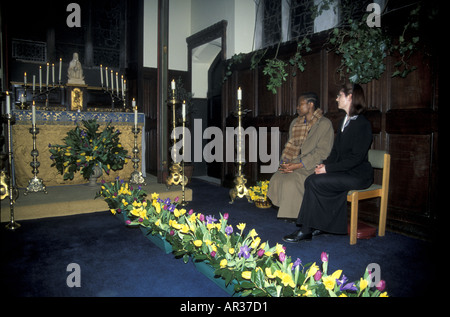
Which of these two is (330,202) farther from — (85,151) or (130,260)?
(85,151)

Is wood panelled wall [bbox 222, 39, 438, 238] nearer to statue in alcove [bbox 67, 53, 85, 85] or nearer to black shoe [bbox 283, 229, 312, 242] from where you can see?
black shoe [bbox 283, 229, 312, 242]

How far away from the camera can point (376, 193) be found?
350cm

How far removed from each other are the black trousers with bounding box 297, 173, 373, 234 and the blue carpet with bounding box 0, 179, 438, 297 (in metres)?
0.19

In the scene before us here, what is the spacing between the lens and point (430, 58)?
3369mm

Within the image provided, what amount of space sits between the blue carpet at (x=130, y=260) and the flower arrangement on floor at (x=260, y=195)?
0.70 meters

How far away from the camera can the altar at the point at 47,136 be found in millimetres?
4906

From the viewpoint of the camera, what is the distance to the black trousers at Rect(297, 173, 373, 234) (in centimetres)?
334

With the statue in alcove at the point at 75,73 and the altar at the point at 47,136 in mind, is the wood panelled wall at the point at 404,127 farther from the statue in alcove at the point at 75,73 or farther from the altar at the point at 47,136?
the statue in alcove at the point at 75,73

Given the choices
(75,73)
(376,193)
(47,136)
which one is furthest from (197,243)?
(75,73)

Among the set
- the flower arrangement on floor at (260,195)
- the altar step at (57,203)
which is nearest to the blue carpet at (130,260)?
the altar step at (57,203)

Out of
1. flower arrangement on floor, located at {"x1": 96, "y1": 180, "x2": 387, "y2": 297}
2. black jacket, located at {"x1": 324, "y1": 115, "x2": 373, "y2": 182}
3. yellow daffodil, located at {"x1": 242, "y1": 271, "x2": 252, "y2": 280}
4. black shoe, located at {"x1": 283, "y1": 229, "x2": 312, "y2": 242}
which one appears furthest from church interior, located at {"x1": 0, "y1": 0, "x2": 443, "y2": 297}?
black jacket, located at {"x1": 324, "y1": 115, "x2": 373, "y2": 182}

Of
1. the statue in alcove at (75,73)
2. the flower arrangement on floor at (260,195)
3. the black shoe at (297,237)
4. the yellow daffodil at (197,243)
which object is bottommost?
the black shoe at (297,237)
